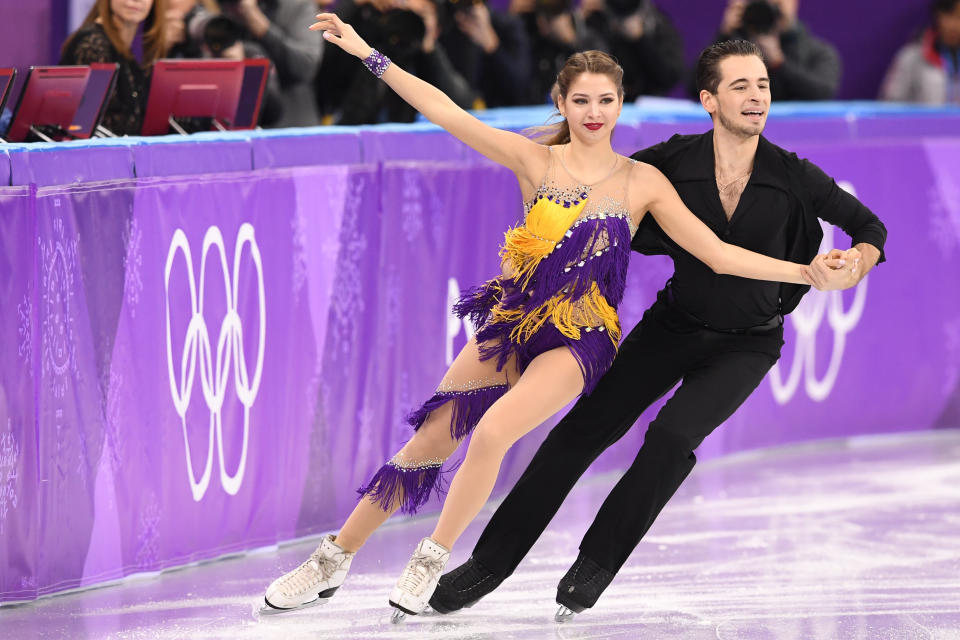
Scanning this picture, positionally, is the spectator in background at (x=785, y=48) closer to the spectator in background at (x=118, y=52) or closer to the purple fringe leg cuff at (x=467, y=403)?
the spectator in background at (x=118, y=52)

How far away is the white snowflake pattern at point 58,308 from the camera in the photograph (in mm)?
4496

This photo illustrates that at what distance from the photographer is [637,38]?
7941mm

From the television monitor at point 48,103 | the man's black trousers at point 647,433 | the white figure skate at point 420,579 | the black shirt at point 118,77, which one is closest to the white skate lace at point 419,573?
the white figure skate at point 420,579

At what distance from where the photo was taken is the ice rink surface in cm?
450

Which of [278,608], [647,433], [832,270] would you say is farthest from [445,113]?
[278,608]

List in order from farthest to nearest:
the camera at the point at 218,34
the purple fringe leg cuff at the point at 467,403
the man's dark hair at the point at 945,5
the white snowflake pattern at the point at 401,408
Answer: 1. the man's dark hair at the point at 945,5
2. the camera at the point at 218,34
3. the white snowflake pattern at the point at 401,408
4. the purple fringe leg cuff at the point at 467,403

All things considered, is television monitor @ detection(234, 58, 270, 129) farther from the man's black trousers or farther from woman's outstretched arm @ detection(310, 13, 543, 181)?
the man's black trousers

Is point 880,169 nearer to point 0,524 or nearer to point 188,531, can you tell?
point 188,531

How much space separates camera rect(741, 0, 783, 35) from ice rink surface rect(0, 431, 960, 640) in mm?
2431

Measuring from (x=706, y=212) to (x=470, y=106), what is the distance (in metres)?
2.63

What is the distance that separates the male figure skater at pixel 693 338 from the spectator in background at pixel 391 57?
2176mm

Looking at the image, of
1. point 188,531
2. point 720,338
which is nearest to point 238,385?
point 188,531

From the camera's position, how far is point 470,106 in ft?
23.0

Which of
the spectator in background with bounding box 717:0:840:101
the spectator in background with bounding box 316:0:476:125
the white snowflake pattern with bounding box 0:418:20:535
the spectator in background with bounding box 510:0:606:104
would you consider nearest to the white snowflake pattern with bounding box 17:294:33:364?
the white snowflake pattern with bounding box 0:418:20:535
